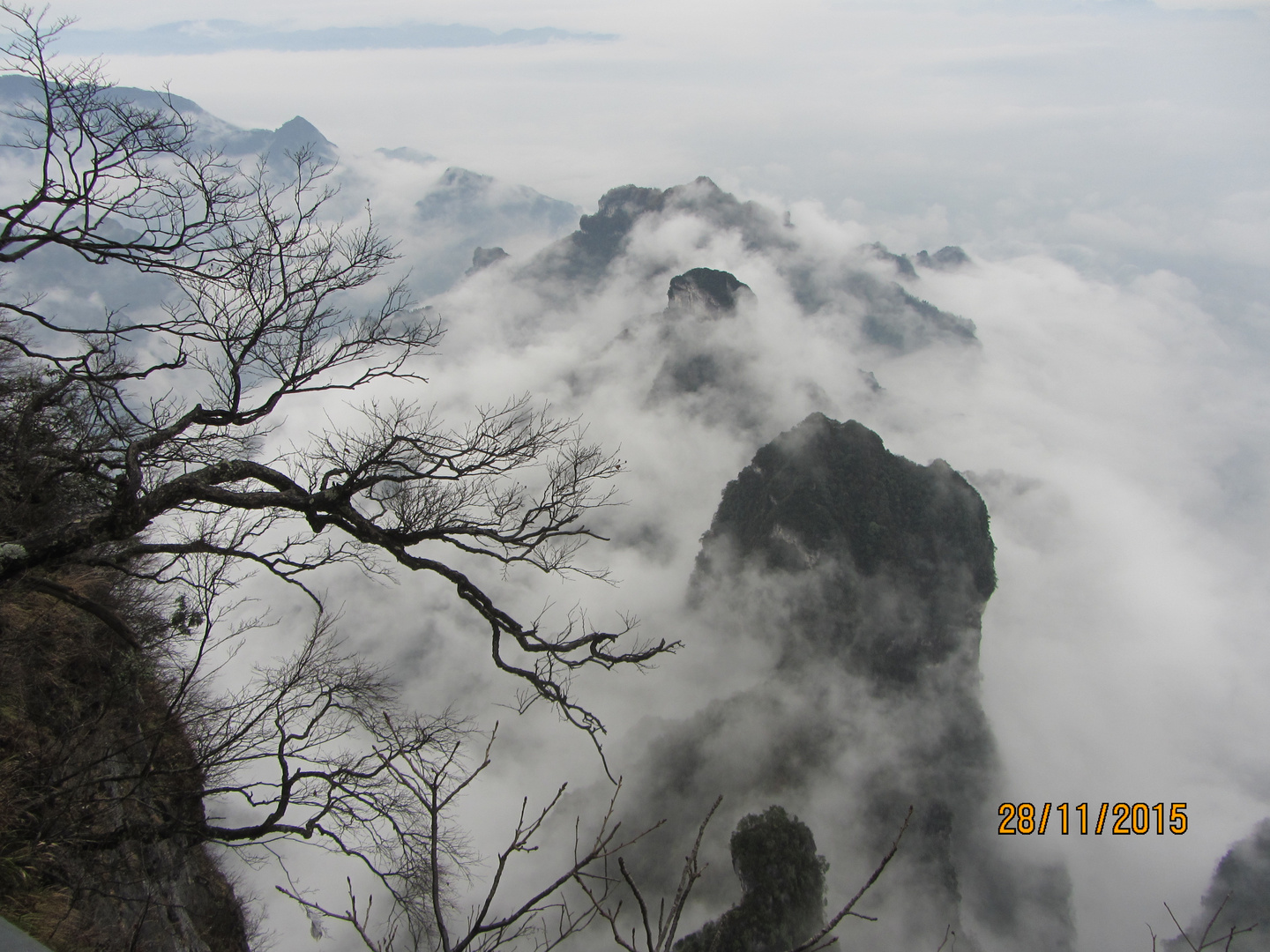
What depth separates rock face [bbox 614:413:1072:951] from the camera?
4016cm

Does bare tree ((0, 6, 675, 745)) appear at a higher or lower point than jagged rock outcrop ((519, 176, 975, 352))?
lower

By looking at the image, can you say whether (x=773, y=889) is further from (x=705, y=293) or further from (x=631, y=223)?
(x=631, y=223)

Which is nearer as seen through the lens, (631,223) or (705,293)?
(705,293)

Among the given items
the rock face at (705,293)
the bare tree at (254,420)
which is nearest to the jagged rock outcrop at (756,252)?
the rock face at (705,293)

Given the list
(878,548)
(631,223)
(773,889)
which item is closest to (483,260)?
(631,223)

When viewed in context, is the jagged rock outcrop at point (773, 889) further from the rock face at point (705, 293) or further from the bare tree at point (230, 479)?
→ the rock face at point (705, 293)

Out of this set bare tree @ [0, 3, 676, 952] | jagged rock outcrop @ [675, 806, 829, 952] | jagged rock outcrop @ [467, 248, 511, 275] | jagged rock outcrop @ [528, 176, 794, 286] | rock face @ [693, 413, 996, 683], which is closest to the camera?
bare tree @ [0, 3, 676, 952]

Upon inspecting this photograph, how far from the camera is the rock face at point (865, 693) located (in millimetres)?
40156

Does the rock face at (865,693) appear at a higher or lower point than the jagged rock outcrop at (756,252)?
lower

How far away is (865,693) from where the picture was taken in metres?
46.6

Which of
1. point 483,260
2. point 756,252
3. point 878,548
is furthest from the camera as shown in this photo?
point 483,260

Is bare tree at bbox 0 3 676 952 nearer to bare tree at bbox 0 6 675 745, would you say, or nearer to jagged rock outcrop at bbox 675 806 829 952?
bare tree at bbox 0 6 675 745

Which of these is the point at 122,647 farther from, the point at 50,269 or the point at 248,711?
the point at 50,269

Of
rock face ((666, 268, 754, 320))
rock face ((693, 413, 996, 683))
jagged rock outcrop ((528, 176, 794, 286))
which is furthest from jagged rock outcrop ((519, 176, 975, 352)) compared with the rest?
rock face ((693, 413, 996, 683))
